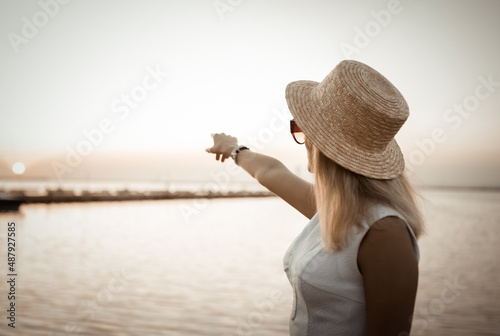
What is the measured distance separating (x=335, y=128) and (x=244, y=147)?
75 cm

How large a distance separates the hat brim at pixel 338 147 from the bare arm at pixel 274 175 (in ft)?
1.32

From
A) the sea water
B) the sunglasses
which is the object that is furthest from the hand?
the sea water

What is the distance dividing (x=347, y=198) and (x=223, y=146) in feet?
2.89

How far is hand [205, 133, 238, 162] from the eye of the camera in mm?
1901

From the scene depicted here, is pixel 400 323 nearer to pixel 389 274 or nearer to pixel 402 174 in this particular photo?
pixel 389 274

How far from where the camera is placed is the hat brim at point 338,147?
3.85 ft

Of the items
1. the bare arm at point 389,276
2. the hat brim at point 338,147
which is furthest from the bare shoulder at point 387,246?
the hat brim at point 338,147

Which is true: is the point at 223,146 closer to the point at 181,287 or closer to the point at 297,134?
the point at 297,134

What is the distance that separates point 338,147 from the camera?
120cm

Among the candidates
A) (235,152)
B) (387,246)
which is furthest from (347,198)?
(235,152)

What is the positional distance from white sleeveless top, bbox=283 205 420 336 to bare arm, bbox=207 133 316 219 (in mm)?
336

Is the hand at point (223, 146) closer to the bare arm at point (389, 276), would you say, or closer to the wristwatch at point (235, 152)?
the wristwatch at point (235, 152)

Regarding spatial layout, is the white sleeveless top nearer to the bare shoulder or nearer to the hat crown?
the bare shoulder

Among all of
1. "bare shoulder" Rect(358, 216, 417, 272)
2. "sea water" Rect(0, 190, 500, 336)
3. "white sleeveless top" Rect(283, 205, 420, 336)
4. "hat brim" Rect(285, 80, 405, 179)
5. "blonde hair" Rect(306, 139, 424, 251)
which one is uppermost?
"hat brim" Rect(285, 80, 405, 179)
